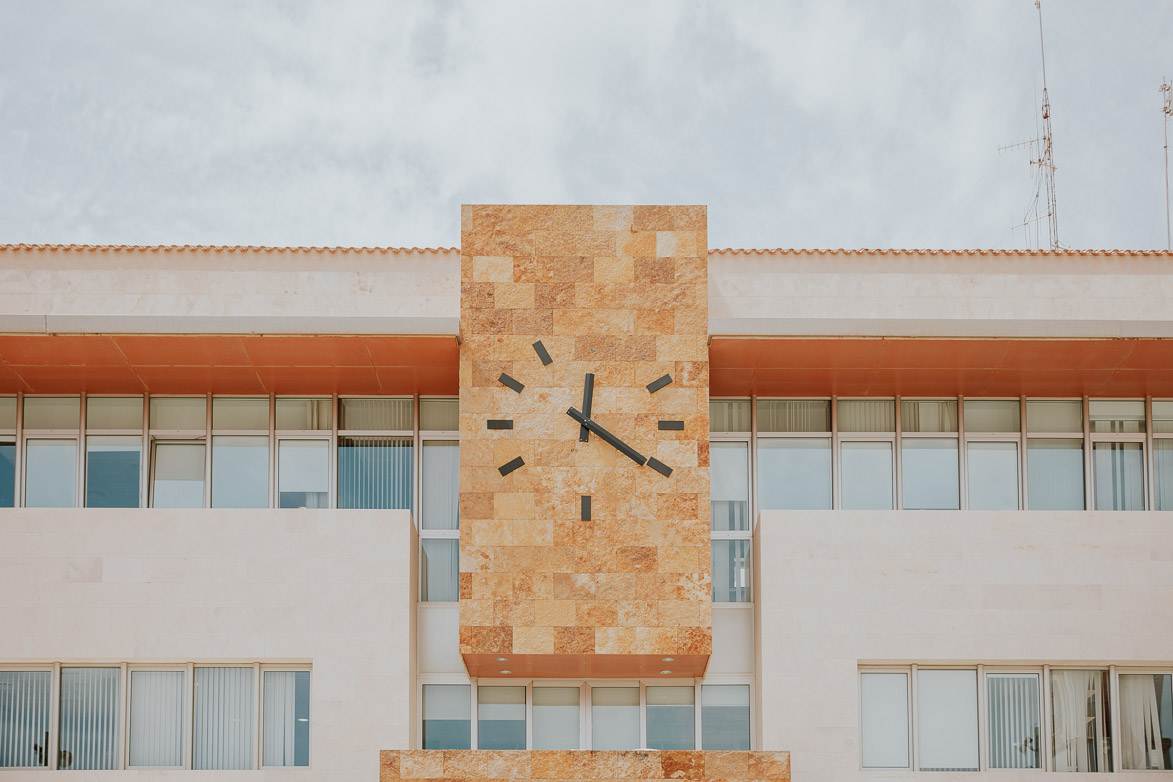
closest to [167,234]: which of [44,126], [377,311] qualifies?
[44,126]

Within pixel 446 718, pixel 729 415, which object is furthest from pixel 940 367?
pixel 446 718

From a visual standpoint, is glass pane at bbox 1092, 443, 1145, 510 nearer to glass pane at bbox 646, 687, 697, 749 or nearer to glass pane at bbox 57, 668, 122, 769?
glass pane at bbox 646, 687, 697, 749

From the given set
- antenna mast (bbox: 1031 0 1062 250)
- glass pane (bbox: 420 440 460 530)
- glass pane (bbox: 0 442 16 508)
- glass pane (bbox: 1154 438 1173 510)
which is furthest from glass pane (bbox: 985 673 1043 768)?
glass pane (bbox: 0 442 16 508)

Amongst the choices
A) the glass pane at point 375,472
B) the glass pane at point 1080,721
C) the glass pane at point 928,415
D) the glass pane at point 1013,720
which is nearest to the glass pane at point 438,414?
the glass pane at point 375,472

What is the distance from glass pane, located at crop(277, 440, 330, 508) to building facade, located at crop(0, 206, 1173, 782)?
0.66 m

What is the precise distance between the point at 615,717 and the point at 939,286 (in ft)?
26.0

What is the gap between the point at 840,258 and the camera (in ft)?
Answer: 58.1

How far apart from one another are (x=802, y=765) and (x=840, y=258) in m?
→ 7.31

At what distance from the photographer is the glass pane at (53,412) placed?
17641 mm

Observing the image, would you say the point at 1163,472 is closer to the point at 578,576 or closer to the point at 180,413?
the point at 578,576

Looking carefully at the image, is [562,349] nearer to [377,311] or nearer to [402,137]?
[377,311]

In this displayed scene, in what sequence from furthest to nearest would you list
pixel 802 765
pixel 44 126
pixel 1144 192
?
pixel 1144 192 < pixel 44 126 < pixel 802 765

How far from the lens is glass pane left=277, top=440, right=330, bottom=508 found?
693 inches

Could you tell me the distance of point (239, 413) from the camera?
1775 centimetres
